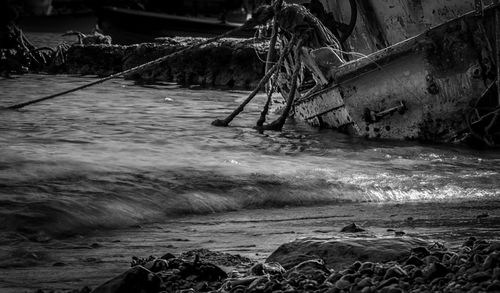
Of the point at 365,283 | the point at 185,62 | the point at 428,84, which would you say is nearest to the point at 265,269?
the point at 365,283

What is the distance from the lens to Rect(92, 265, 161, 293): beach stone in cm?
422

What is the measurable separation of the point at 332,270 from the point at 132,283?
1003 millimetres

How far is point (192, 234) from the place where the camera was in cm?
621

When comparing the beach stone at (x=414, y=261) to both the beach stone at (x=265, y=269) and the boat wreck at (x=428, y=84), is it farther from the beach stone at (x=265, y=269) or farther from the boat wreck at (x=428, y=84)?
the boat wreck at (x=428, y=84)

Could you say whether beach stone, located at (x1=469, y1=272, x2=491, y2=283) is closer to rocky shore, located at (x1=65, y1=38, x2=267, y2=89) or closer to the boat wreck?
the boat wreck

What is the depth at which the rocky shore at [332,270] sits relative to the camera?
4.14 metres

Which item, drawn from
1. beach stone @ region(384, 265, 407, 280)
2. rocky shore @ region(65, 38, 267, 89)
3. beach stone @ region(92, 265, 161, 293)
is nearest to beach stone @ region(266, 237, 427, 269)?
beach stone @ region(384, 265, 407, 280)

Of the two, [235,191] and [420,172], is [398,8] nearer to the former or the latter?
[420,172]

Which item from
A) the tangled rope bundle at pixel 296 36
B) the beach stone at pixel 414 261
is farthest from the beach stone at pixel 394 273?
the tangled rope bundle at pixel 296 36

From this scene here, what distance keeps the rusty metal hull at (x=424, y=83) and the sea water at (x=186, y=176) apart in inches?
9.2

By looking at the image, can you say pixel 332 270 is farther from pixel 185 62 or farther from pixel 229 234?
pixel 185 62

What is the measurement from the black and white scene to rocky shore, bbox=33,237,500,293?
1 centimetres

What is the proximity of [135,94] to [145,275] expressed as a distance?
12.3m

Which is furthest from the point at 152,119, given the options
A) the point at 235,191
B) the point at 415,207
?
the point at 415,207
